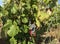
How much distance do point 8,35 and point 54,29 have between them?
0.92 meters

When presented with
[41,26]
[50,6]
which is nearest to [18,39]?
[41,26]

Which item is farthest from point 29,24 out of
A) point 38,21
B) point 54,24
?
point 54,24

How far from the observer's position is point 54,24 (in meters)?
4.20

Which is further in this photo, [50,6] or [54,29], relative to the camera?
→ [54,29]

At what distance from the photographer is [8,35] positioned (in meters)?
3.98

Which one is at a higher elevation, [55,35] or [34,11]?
[34,11]

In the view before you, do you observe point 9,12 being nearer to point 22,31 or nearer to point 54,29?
point 22,31

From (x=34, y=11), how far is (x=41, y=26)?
12.2 inches

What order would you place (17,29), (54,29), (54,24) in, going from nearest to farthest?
1. (17,29)
2. (54,24)
3. (54,29)

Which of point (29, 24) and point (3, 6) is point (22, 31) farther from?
point (3, 6)

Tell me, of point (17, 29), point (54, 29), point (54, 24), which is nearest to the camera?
point (17, 29)

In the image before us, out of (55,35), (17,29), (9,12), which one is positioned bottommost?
(55,35)

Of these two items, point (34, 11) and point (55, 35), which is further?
point (55, 35)

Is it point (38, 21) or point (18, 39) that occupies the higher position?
point (38, 21)
